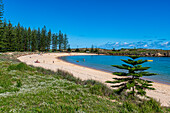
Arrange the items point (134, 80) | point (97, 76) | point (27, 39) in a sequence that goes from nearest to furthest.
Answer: point (134, 80)
point (97, 76)
point (27, 39)

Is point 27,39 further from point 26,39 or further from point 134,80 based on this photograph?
point 134,80

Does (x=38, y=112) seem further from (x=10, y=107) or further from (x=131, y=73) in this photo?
(x=131, y=73)

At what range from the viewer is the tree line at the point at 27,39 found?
193ft

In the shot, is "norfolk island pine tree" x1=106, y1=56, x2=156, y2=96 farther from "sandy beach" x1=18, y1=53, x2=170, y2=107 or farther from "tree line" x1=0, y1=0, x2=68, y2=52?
"tree line" x1=0, y1=0, x2=68, y2=52

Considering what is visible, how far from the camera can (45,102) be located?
511 centimetres

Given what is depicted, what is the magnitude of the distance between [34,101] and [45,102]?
52cm

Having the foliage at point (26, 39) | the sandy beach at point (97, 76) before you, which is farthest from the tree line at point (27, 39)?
the sandy beach at point (97, 76)

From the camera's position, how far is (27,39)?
74562mm

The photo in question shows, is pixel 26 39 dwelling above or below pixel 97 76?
above

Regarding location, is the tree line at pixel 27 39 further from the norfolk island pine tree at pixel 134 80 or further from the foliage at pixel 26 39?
the norfolk island pine tree at pixel 134 80

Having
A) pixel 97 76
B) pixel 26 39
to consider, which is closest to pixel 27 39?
pixel 26 39

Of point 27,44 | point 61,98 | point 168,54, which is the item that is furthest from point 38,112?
point 168,54

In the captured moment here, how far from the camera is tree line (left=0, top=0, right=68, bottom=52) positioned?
58.7 metres

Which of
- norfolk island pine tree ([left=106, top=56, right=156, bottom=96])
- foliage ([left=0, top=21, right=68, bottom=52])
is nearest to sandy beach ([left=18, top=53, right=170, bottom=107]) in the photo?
norfolk island pine tree ([left=106, top=56, right=156, bottom=96])
